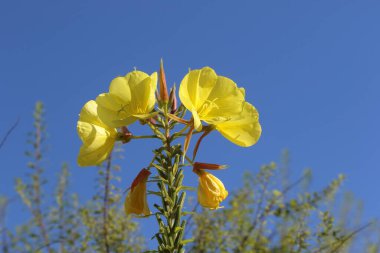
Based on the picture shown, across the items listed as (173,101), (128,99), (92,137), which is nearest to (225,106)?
(173,101)

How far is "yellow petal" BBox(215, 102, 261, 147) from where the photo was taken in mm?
1460

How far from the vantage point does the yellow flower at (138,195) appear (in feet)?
4.49

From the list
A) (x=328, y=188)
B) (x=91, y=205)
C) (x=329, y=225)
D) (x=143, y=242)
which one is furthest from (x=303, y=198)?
(x=91, y=205)

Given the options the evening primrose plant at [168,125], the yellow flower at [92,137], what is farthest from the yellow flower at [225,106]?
the yellow flower at [92,137]

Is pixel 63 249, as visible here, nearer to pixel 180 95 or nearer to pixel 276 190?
pixel 276 190

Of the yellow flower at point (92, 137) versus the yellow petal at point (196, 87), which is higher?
the yellow petal at point (196, 87)

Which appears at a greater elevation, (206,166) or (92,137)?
(92,137)

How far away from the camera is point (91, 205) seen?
4172 mm

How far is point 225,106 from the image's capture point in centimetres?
148

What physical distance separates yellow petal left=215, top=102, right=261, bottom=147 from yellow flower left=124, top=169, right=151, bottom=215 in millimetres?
281

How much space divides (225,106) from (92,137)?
1.39ft

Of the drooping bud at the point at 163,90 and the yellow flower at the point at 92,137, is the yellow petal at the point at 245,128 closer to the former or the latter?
the drooping bud at the point at 163,90

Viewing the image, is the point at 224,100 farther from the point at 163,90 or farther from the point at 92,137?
the point at 92,137

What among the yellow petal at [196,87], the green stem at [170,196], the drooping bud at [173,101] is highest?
the yellow petal at [196,87]
